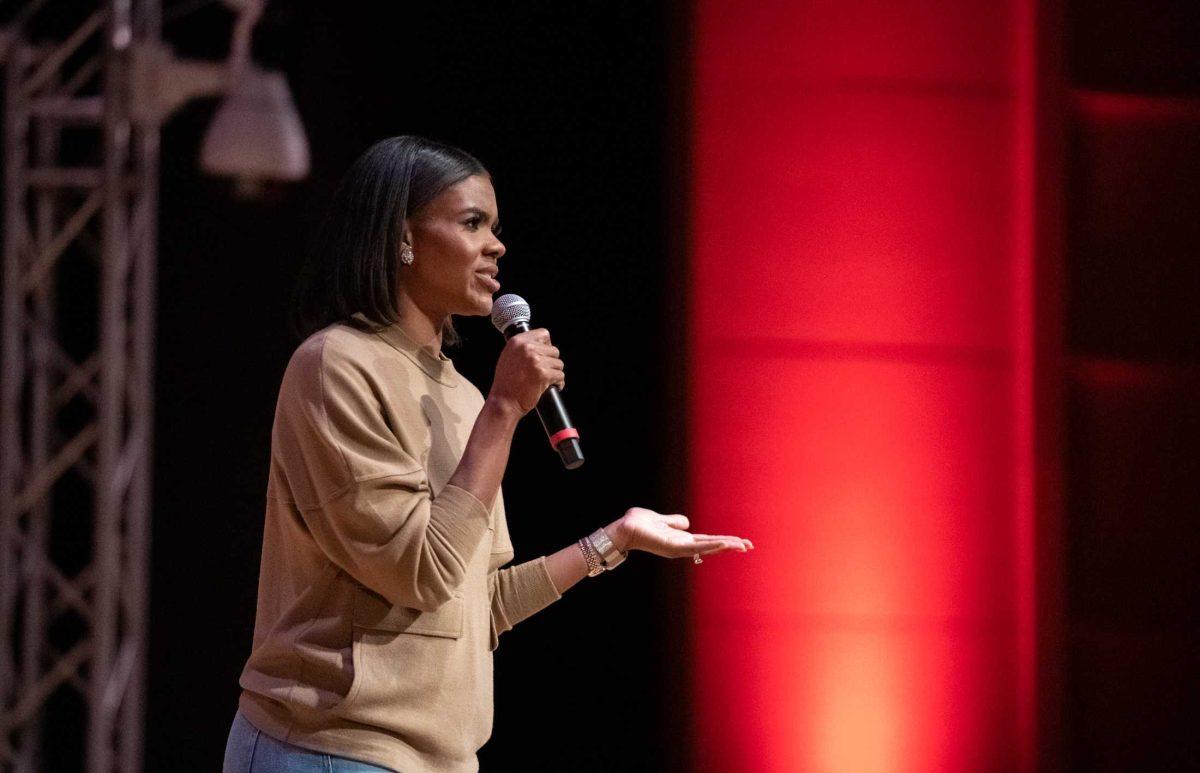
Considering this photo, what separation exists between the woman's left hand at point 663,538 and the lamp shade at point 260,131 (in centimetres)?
253

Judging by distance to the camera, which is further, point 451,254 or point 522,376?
point 451,254

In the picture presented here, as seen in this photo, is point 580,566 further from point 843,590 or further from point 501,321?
point 843,590

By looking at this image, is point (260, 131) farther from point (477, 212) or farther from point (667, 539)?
point (667, 539)

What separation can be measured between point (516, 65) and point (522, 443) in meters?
0.92

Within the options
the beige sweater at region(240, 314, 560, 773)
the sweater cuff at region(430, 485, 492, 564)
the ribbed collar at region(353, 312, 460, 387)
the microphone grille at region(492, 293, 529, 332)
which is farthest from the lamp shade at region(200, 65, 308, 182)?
the sweater cuff at region(430, 485, 492, 564)

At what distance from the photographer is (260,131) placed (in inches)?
166

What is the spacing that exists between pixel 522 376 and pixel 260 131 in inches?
110

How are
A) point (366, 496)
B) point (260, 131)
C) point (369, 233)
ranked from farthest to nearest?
1. point (260, 131)
2. point (369, 233)
3. point (366, 496)

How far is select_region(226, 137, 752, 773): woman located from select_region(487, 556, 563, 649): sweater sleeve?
0.56ft

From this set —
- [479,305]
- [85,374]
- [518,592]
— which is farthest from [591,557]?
[85,374]

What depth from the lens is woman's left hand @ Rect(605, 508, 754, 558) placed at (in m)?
2.04

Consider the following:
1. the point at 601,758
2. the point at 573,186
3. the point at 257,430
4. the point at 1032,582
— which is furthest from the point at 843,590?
the point at 257,430

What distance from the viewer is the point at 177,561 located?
478 cm

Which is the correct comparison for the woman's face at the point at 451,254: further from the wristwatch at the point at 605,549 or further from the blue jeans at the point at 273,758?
the blue jeans at the point at 273,758
